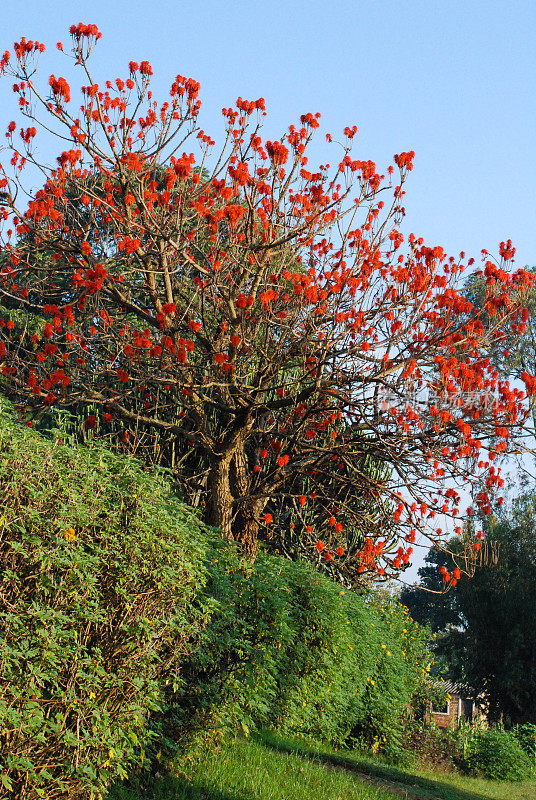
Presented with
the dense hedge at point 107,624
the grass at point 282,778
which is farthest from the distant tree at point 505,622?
the dense hedge at point 107,624

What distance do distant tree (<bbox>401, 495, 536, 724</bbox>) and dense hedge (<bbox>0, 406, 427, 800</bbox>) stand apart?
16.9m

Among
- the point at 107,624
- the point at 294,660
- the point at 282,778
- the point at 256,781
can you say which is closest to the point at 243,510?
the point at 294,660

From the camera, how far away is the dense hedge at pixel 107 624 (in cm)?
422

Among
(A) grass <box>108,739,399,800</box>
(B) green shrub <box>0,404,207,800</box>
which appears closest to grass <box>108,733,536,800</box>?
(A) grass <box>108,739,399,800</box>

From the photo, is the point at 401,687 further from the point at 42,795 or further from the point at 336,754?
the point at 42,795

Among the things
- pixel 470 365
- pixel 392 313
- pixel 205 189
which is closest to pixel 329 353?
pixel 392 313

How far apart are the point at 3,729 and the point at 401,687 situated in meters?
9.21

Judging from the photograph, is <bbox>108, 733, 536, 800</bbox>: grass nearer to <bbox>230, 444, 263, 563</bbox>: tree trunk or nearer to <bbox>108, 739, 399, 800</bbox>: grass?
<bbox>108, 739, 399, 800</bbox>: grass

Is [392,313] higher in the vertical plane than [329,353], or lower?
higher

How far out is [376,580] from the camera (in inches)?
521

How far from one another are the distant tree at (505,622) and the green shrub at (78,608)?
1854cm

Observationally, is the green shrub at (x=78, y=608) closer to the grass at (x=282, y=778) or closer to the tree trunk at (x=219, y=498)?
the grass at (x=282, y=778)

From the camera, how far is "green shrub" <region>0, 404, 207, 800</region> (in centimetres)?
418

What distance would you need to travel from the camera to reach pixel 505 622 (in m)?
23.1
